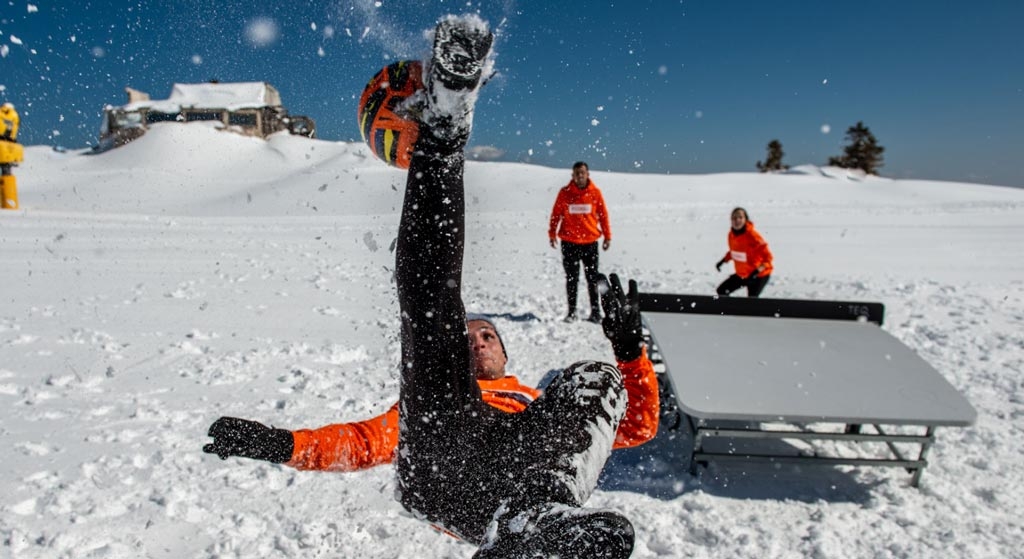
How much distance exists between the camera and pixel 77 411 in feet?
14.7

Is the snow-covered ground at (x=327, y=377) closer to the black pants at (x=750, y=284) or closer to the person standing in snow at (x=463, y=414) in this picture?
the person standing in snow at (x=463, y=414)

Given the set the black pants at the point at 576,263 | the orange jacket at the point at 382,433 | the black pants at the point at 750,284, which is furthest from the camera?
the black pants at the point at 576,263

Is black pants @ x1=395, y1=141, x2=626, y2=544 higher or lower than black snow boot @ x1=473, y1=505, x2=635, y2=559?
higher

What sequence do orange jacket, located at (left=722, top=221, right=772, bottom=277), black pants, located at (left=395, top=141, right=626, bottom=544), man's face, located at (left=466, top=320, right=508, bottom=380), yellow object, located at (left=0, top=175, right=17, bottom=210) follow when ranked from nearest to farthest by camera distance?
black pants, located at (left=395, top=141, right=626, bottom=544) → man's face, located at (left=466, top=320, right=508, bottom=380) → orange jacket, located at (left=722, top=221, right=772, bottom=277) → yellow object, located at (left=0, top=175, right=17, bottom=210)

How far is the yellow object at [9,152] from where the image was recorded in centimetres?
1434

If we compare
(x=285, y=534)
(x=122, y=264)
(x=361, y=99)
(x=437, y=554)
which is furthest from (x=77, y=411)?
(x=122, y=264)

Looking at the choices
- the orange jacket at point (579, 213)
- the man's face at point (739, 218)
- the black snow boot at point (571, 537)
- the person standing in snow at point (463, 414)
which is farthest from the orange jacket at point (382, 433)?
the man's face at point (739, 218)

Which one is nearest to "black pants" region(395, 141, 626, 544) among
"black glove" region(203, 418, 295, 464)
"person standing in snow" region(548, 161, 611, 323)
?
"black glove" region(203, 418, 295, 464)

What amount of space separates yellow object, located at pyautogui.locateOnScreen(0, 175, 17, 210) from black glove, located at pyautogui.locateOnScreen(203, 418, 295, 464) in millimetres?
17761

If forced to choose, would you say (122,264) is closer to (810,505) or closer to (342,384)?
(342,384)

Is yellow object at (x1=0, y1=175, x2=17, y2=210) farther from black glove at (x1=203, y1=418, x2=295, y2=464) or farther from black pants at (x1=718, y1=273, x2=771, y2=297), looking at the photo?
black glove at (x1=203, y1=418, x2=295, y2=464)

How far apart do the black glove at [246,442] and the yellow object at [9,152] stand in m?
16.6

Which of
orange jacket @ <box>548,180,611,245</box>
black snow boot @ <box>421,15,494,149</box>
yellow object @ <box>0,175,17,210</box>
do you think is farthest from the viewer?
yellow object @ <box>0,175,17,210</box>

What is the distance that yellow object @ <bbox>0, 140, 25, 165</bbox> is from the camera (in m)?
14.3
